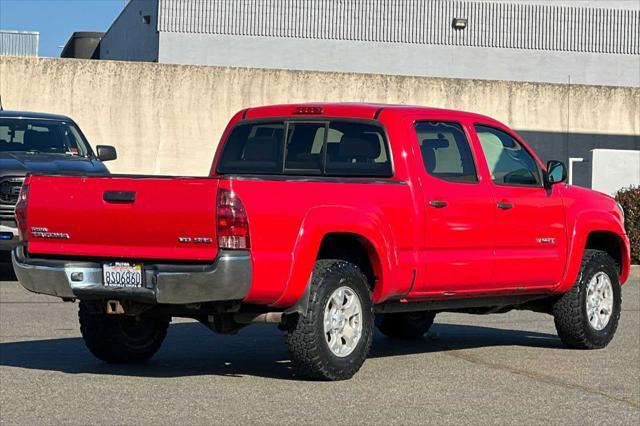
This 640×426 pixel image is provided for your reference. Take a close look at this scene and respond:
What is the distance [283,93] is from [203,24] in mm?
17522

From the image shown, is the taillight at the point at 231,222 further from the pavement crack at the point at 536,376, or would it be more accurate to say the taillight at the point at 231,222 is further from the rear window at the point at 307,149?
the pavement crack at the point at 536,376

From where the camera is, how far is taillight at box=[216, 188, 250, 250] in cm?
929

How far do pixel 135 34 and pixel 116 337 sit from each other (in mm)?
46942

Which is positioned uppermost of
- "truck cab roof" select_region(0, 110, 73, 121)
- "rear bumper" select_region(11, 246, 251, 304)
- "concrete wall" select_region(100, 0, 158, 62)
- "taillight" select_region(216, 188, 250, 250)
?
"concrete wall" select_region(100, 0, 158, 62)

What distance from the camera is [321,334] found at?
9883 millimetres

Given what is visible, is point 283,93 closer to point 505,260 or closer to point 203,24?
point 203,24

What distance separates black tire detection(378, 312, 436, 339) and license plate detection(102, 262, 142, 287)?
3837 mm

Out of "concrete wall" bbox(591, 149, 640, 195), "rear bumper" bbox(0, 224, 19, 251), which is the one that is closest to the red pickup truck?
"rear bumper" bbox(0, 224, 19, 251)

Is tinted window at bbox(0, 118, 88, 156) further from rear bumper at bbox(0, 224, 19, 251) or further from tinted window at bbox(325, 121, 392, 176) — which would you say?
tinted window at bbox(325, 121, 392, 176)

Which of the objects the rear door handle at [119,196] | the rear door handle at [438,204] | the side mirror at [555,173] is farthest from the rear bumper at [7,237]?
the rear door handle at [119,196]

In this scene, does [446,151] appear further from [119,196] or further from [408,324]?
[119,196]

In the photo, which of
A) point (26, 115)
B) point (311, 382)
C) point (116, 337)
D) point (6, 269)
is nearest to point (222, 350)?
point (116, 337)

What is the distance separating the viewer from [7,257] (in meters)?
19.9

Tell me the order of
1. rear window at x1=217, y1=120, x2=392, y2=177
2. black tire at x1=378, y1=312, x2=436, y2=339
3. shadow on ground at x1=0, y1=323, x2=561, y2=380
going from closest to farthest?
shadow on ground at x1=0, y1=323, x2=561, y2=380
rear window at x1=217, y1=120, x2=392, y2=177
black tire at x1=378, y1=312, x2=436, y2=339
